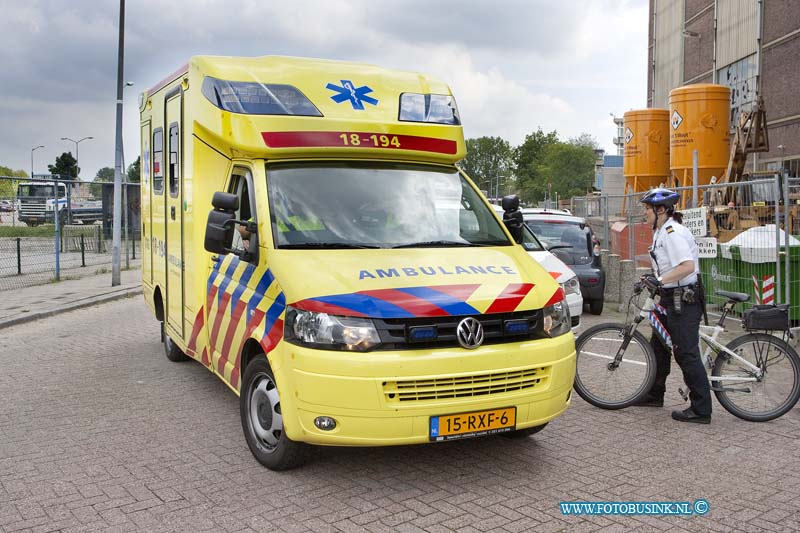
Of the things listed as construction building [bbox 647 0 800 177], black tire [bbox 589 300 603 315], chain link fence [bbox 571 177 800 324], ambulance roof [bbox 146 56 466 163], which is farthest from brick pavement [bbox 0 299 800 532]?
construction building [bbox 647 0 800 177]

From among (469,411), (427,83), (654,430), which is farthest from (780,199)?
(469,411)

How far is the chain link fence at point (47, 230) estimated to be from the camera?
15.8m

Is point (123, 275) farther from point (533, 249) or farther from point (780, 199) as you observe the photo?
point (780, 199)

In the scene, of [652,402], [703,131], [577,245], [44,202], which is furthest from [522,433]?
[703,131]

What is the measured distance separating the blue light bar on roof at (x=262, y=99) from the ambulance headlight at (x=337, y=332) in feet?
6.01

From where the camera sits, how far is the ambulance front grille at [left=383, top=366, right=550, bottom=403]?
4.27m

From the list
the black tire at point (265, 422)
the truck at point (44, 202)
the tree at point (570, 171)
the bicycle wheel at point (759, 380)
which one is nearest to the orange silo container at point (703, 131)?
the truck at point (44, 202)

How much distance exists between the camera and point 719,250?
10.2 m

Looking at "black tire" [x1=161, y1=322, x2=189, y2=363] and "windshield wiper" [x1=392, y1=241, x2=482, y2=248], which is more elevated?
"windshield wiper" [x1=392, y1=241, x2=482, y2=248]

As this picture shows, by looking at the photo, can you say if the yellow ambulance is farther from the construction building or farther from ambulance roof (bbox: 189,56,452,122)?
the construction building

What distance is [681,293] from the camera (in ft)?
19.4

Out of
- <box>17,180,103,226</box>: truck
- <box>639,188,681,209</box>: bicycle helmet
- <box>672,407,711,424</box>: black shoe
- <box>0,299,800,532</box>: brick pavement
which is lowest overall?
<box>0,299,800,532</box>: brick pavement

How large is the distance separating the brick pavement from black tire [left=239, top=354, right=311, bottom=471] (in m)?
0.10

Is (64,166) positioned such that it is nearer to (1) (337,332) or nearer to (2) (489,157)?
(2) (489,157)
